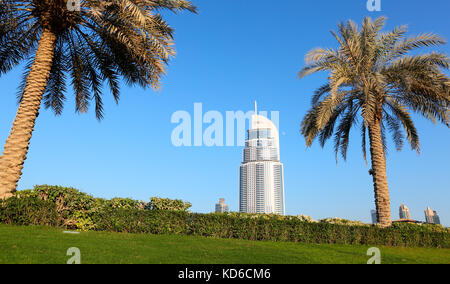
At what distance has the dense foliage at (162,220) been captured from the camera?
1020 centimetres

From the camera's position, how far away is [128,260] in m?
6.20

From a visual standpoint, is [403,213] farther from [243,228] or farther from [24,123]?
[24,123]

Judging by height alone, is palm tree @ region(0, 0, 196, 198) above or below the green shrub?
above

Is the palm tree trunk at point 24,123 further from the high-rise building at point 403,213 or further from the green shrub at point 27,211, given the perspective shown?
the high-rise building at point 403,213

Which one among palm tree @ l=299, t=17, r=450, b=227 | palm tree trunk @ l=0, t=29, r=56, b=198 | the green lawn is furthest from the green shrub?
palm tree @ l=299, t=17, r=450, b=227

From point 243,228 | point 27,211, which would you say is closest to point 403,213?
point 243,228

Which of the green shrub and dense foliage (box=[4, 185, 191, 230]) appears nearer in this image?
the green shrub

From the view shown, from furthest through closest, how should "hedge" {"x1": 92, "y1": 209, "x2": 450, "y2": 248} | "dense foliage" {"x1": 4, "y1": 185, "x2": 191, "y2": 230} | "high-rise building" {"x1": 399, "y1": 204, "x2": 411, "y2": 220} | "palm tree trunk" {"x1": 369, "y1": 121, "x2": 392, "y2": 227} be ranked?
1. "high-rise building" {"x1": 399, "y1": 204, "x2": 411, "y2": 220}
2. "palm tree trunk" {"x1": 369, "y1": 121, "x2": 392, "y2": 227}
3. "hedge" {"x1": 92, "y1": 209, "x2": 450, "y2": 248}
4. "dense foliage" {"x1": 4, "y1": 185, "x2": 191, "y2": 230}

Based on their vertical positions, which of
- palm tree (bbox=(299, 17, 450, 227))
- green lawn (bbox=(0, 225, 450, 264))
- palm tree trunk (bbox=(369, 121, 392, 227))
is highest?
palm tree (bbox=(299, 17, 450, 227))

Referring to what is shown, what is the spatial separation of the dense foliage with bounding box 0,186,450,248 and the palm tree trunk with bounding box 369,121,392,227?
1.28 m

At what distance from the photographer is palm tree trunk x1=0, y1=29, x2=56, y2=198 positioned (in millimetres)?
10562

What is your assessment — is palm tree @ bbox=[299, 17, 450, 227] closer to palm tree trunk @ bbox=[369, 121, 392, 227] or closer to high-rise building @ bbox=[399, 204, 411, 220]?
palm tree trunk @ bbox=[369, 121, 392, 227]

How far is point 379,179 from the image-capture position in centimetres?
1493

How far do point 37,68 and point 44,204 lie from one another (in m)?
5.43
